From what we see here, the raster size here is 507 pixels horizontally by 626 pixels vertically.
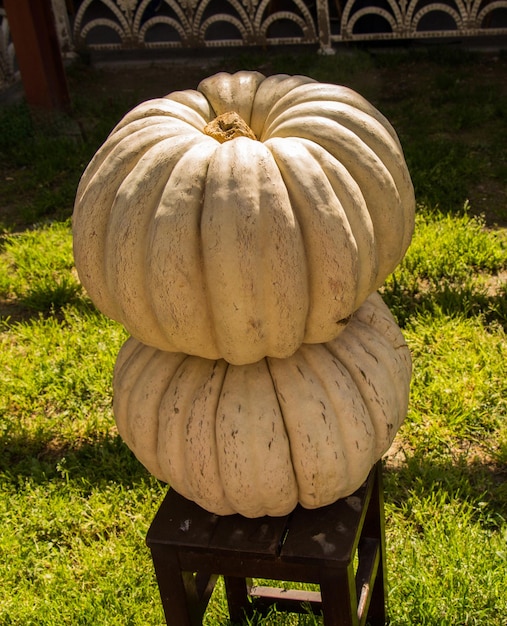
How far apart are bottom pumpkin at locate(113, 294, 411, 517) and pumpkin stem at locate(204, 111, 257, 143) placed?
53 cm

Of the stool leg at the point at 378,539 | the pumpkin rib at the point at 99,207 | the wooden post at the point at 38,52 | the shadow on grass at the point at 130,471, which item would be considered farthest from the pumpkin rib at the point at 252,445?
the wooden post at the point at 38,52

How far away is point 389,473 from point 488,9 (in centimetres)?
466

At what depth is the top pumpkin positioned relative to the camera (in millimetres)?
1707

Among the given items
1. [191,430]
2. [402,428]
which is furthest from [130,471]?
[191,430]

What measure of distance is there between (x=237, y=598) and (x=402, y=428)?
1.05 meters

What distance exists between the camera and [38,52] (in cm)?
597

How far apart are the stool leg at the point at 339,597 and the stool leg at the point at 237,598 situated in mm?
625

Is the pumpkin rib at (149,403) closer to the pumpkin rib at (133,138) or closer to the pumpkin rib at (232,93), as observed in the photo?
the pumpkin rib at (133,138)

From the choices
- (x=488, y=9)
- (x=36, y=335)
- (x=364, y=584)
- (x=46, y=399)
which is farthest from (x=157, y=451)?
(x=488, y=9)

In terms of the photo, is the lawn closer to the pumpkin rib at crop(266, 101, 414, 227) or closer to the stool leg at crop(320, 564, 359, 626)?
the stool leg at crop(320, 564, 359, 626)

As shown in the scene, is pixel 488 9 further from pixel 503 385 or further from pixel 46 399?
pixel 46 399

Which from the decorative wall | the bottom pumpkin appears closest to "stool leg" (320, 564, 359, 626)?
the bottom pumpkin

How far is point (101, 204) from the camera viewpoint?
1880 millimetres

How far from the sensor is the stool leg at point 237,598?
261cm
